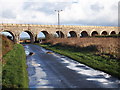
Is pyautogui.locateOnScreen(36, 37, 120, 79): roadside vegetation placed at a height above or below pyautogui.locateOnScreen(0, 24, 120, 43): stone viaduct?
below

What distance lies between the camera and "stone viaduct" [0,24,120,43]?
59044mm

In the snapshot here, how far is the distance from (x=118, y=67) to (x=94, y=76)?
2.58 meters

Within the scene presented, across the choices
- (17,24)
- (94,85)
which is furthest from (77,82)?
(17,24)

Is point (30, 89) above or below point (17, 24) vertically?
below

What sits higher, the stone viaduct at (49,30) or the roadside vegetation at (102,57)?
the stone viaduct at (49,30)

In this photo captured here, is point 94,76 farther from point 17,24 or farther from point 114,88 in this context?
point 17,24

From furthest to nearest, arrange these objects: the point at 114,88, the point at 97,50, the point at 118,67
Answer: the point at 97,50 < the point at 118,67 < the point at 114,88

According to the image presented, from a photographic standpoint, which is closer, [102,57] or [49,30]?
[102,57]

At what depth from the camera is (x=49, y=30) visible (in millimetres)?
67000

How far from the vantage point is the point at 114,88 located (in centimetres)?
820

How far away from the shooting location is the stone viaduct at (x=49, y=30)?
5904 cm

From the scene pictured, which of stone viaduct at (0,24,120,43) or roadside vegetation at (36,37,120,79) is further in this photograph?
stone viaduct at (0,24,120,43)

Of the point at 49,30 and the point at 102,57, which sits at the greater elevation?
the point at 49,30

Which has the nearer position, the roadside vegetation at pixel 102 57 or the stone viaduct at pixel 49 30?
the roadside vegetation at pixel 102 57
